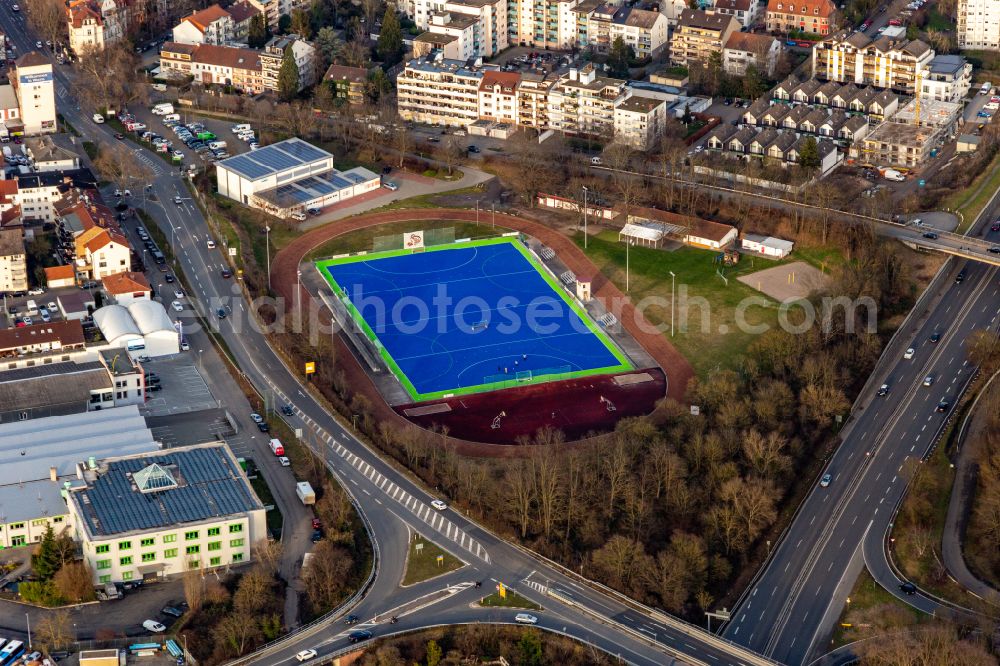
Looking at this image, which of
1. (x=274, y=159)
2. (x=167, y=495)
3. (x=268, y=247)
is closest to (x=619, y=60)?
(x=274, y=159)

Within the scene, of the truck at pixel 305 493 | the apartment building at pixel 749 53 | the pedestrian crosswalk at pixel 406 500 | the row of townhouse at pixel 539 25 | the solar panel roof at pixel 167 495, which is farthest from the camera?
the row of townhouse at pixel 539 25

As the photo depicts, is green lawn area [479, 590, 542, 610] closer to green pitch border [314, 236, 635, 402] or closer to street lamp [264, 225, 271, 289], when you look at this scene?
green pitch border [314, 236, 635, 402]

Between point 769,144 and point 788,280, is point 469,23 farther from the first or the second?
point 788,280

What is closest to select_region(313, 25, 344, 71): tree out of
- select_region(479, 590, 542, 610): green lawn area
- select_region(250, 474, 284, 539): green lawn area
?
select_region(250, 474, 284, 539): green lawn area

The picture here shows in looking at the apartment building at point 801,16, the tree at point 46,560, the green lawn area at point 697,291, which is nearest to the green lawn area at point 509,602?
the tree at point 46,560

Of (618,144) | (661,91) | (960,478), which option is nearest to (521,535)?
(960,478)

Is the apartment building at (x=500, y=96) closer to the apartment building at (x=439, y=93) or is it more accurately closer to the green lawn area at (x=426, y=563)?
the apartment building at (x=439, y=93)

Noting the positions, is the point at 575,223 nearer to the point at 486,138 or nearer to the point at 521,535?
the point at 486,138
